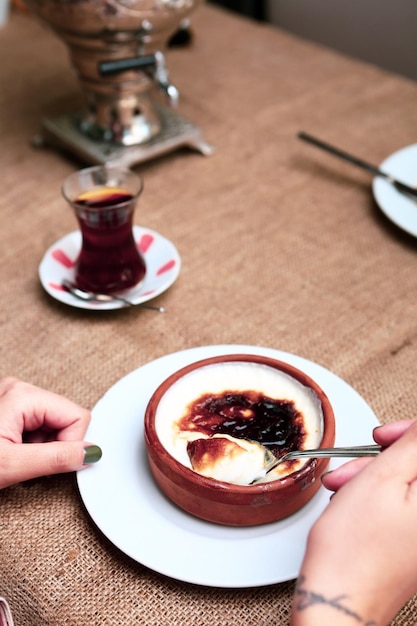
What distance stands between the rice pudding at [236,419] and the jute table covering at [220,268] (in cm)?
10

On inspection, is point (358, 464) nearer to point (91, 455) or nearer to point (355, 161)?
point (91, 455)

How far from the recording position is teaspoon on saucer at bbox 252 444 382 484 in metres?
0.56

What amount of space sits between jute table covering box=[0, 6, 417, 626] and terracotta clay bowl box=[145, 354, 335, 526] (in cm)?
6

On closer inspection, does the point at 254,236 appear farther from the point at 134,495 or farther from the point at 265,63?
the point at 265,63

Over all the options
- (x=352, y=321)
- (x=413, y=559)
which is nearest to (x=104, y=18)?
(x=352, y=321)

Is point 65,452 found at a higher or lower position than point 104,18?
lower

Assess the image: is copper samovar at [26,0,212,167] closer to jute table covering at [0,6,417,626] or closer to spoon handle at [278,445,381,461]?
jute table covering at [0,6,417,626]

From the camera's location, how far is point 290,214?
1091 mm

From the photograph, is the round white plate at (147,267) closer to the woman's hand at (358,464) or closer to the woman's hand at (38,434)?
the woman's hand at (38,434)

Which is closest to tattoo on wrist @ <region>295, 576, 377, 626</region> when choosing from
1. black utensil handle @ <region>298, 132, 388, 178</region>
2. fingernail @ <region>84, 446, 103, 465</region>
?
fingernail @ <region>84, 446, 103, 465</region>

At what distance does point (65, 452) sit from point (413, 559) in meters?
0.32

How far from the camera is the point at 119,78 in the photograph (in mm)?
1150

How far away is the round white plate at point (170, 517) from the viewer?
1.84 ft

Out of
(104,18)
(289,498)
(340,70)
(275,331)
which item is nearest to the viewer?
(289,498)
